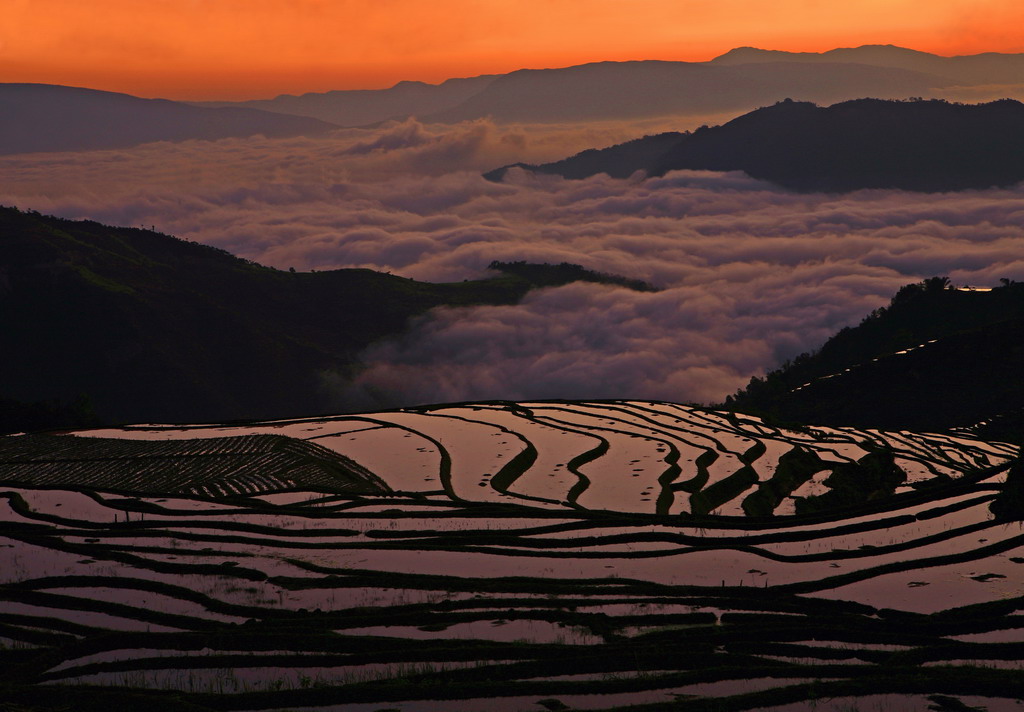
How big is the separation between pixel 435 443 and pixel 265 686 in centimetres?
6254

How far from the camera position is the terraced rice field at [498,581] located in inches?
1209

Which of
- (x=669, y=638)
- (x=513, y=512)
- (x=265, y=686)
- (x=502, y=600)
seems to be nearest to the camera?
(x=265, y=686)

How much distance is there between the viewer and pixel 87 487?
7206 cm

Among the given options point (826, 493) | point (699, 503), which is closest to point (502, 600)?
point (699, 503)

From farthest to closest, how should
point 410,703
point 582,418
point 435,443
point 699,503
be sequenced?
1. point 582,418
2. point 435,443
3. point 699,503
4. point 410,703

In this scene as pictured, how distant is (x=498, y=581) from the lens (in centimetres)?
4438

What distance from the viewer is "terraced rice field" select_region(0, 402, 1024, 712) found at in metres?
30.7

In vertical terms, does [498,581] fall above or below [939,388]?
above

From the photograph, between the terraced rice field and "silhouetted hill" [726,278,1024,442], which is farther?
"silhouetted hill" [726,278,1024,442]

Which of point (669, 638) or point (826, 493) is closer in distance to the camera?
point (669, 638)

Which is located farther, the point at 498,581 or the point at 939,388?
the point at 939,388

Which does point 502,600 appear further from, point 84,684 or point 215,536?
point 215,536

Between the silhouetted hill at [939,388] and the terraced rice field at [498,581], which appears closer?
the terraced rice field at [498,581]

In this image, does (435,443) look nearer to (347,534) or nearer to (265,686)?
(347,534)
